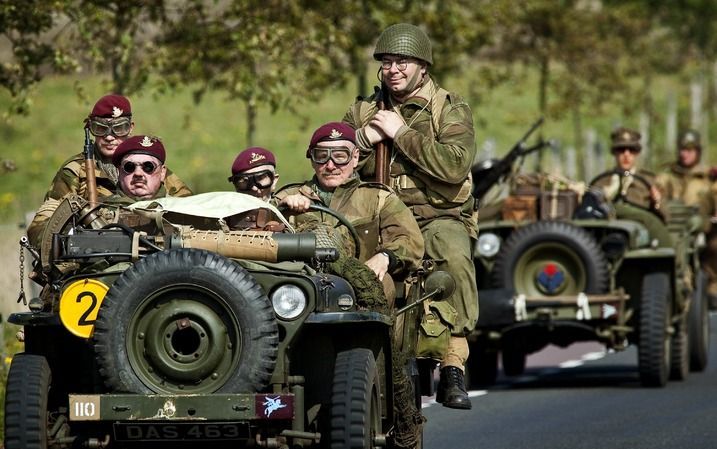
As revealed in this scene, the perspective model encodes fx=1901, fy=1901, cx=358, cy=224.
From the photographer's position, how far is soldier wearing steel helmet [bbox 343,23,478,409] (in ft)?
35.7

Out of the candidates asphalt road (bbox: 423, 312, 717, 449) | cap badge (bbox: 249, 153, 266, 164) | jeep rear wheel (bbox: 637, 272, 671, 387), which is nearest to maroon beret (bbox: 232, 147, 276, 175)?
cap badge (bbox: 249, 153, 266, 164)

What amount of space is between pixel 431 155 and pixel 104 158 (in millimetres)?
1917

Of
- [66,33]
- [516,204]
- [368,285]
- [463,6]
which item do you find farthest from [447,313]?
[463,6]

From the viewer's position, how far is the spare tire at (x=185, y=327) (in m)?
8.24

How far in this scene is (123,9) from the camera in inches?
687

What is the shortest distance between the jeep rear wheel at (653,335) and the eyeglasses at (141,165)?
6830mm

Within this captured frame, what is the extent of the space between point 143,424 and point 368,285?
1349 millimetres

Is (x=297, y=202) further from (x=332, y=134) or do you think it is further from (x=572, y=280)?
(x=572, y=280)

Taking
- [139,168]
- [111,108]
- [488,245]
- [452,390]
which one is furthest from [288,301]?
[488,245]

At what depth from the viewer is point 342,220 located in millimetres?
9617

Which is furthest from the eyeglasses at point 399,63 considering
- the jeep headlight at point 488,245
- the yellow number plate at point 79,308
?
the jeep headlight at point 488,245

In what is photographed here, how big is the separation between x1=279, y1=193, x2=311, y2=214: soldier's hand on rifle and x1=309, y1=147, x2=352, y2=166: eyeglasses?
23.2 inches

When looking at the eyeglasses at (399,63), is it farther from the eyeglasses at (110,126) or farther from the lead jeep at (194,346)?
the lead jeep at (194,346)

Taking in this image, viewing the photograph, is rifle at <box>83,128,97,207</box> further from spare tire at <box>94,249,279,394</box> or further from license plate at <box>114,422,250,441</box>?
license plate at <box>114,422,250,441</box>
